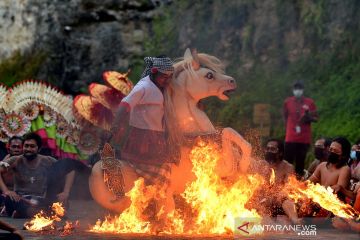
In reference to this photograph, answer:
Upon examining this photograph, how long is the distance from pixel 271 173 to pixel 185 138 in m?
1.30

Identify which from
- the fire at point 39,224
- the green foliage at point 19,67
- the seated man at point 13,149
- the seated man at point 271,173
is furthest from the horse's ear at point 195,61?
the green foliage at point 19,67

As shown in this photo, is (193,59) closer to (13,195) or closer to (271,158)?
(271,158)

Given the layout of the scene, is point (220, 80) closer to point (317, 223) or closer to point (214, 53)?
point (317, 223)

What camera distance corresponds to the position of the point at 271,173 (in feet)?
37.7

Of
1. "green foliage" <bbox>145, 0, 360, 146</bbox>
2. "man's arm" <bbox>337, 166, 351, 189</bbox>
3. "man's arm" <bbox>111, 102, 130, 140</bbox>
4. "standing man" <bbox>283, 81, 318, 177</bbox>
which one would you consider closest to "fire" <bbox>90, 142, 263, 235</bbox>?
"man's arm" <bbox>111, 102, 130, 140</bbox>

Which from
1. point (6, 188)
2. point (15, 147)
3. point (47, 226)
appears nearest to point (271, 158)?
point (47, 226)

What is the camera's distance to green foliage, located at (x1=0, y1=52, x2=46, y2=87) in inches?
940

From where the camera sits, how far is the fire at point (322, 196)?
11.0 metres

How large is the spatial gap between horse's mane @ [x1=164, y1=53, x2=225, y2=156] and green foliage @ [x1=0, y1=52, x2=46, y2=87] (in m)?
13.1

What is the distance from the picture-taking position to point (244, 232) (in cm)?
1037

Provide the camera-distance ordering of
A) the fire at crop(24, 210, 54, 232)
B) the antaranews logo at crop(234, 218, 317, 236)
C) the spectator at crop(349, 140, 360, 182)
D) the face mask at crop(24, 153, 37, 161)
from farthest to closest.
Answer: the face mask at crop(24, 153, 37, 161)
the spectator at crop(349, 140, 360, 182)
the fire at crop(24, 210, 54, 232)
the antaranews logo at crop(234, 218, 317, 236)

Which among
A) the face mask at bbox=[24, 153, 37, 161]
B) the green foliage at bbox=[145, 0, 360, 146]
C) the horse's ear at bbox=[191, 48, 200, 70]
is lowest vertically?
the face mask at bbox=[24, 153, 37, 161]

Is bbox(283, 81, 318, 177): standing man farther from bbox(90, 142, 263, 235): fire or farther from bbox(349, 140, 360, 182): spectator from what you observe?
bbox(90, 142, 263, 235): fire

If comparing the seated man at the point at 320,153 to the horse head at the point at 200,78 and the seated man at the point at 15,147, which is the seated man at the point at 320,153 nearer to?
the horse head at the point at 200,78
